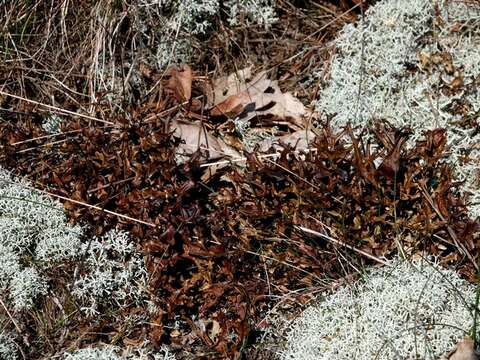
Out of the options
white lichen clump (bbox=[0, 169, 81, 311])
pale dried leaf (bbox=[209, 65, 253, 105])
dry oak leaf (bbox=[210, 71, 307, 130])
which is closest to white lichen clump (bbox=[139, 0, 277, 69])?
pale dried leaf (bbox=[209, 65, 253, 105])

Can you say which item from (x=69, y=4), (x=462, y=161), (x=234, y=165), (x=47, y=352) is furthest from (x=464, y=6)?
(x=47, y=352)

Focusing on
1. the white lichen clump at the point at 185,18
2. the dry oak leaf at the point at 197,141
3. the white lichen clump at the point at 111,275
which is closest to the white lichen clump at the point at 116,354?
the white lichen clump at the point at 111,275

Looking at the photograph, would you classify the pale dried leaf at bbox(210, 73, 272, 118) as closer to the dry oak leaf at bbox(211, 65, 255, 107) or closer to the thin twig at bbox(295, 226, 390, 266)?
the dry oak leaf at bbox(211, 65, 255, 107)

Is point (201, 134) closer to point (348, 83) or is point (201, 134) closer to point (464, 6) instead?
point (348, 83)

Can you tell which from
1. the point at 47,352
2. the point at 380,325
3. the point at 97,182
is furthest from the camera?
the point at 97,182

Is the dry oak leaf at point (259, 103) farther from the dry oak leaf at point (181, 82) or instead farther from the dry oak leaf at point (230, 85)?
the dry oak leaf at point (181, 82)

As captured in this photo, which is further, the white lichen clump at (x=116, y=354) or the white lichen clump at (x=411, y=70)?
the white lichen clump at (x=411, y=70)
